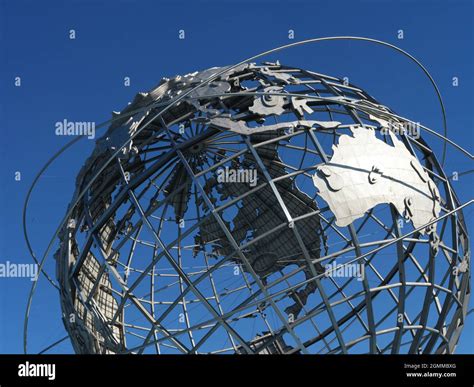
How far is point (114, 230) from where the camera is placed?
15.2 metres

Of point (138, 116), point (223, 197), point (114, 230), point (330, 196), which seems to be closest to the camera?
point (330, 196)

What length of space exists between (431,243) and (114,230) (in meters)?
6.63

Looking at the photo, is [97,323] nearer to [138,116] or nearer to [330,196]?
[138,116]

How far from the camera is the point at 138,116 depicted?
43.6 feet

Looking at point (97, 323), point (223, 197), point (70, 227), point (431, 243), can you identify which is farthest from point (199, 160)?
point (431, 243)

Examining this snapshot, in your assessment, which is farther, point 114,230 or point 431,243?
point 114,230

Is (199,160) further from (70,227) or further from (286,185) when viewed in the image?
(70,227)

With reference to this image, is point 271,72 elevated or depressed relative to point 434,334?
elevated

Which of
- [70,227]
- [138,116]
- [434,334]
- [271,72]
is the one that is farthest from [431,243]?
[70,227]

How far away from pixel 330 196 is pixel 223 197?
731 centimetres
